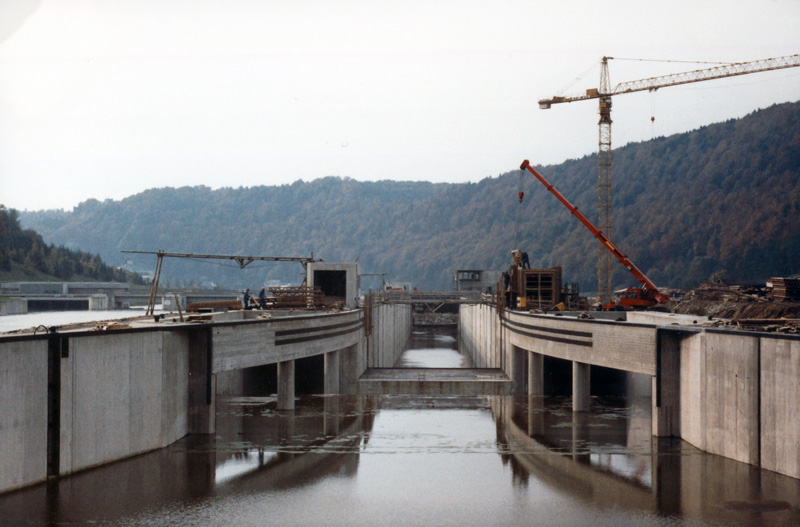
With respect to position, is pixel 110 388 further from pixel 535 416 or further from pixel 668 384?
pixel 535 416

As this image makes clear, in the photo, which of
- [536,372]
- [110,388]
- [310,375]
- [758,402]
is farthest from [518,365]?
[110,388]

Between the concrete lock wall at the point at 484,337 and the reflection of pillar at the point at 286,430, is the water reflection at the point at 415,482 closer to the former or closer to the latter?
the reflection of pillar at the point at 286,430

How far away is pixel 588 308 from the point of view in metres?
67.3

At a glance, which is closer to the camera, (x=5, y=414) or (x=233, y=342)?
(x=5, y=414)

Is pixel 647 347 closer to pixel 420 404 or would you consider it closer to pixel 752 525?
pixel 752 525

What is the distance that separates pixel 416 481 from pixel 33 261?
159708 millimetres

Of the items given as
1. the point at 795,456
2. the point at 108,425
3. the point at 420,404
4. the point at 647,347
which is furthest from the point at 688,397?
the point at 108,425

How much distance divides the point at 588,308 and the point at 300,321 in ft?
112

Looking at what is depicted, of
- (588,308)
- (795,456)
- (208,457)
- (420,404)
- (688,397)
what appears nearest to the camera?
(795,456)

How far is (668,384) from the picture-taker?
34.2m

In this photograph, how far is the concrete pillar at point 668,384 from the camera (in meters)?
34.1

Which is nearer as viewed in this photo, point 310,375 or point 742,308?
point 742,308

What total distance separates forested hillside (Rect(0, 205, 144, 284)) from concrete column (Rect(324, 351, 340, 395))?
12116 cm

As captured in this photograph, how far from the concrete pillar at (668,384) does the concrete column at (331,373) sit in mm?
24775
